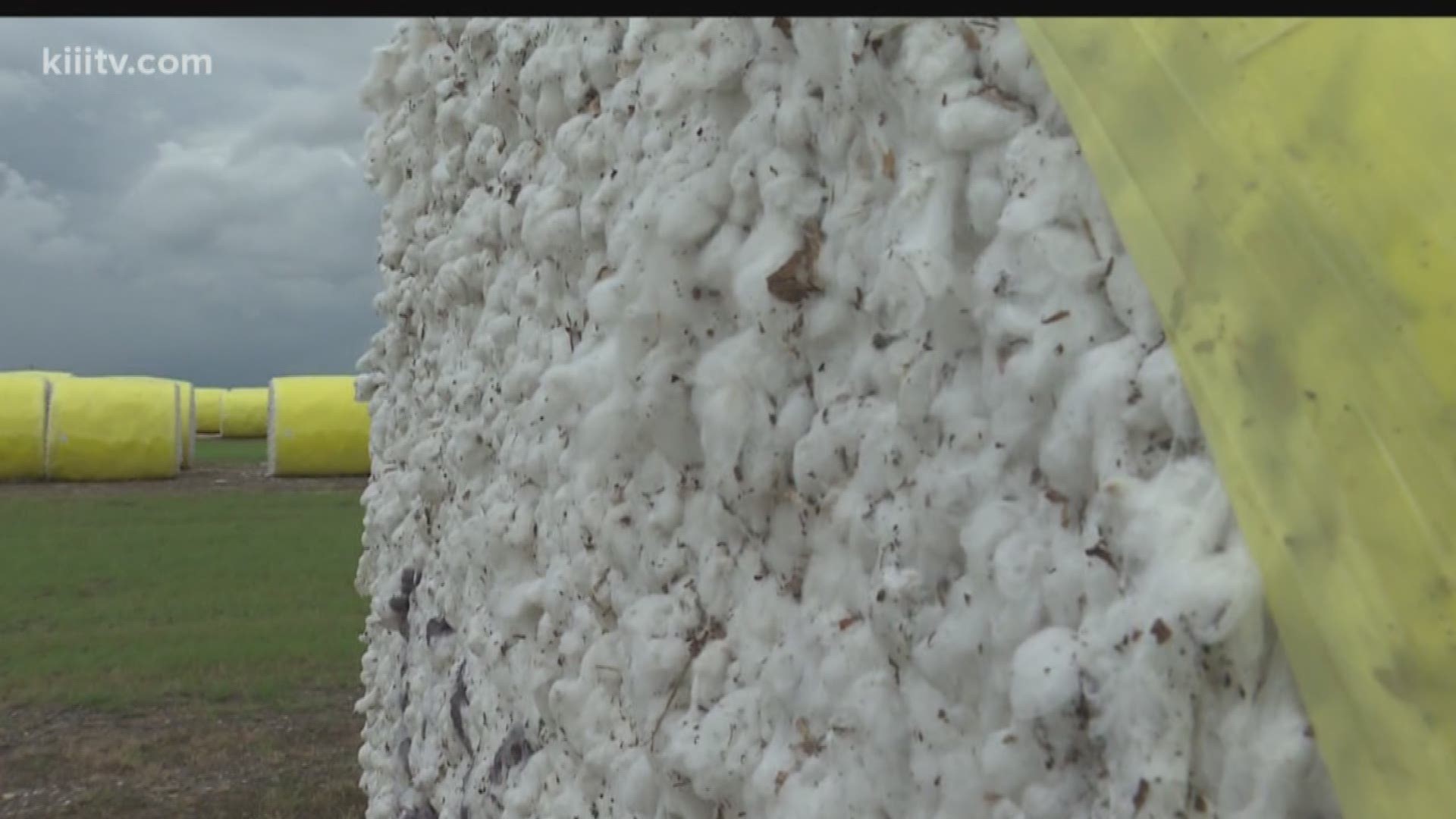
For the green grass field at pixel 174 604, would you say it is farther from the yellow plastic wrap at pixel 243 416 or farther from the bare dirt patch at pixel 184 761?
the yellow plastic wrap at pixel 243 416

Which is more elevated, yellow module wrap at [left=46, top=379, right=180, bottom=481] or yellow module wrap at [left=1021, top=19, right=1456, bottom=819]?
yellow module wrap at [left=1021, top=19, right=1456, bottom=819]

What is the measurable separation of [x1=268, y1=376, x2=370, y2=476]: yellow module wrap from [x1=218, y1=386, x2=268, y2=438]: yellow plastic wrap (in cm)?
579

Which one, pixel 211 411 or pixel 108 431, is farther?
pixel 211 411

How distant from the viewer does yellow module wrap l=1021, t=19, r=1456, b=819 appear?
1.03ft

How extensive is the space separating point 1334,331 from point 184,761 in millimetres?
2816

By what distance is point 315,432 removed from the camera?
7.02 meters

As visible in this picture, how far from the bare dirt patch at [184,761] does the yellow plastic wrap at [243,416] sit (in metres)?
10.0

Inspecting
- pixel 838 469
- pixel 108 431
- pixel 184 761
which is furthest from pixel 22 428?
pixel 838 469

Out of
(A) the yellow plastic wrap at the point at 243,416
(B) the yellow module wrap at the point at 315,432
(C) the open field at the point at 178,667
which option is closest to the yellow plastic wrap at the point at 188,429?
(B) the yellow module wrap at the point at 315,432

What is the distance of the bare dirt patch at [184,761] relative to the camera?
2.48 metres

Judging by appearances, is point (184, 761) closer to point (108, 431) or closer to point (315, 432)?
point (315, 432)

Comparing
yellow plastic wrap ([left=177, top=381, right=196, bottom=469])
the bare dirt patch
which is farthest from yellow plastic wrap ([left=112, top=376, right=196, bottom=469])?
the bare dirt patch

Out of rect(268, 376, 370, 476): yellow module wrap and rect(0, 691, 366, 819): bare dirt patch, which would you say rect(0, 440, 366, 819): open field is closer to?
rect(0, 691, 366, 819): bare dirt patch

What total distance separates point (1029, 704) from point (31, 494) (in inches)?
272
